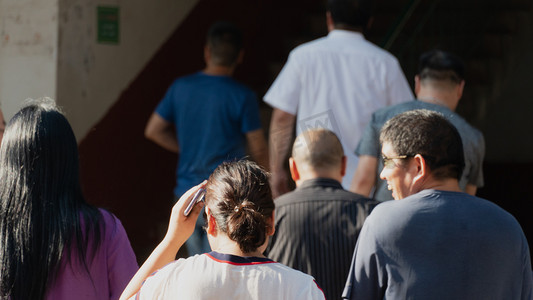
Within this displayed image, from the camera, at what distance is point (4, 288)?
8.59ft

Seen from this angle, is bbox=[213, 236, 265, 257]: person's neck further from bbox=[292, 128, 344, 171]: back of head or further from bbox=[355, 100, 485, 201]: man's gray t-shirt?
bbox=[355, 100, 485, 201]: man's gray t-shirt

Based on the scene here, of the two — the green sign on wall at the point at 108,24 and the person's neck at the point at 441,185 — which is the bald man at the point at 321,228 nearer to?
the person's neck at the point at 441,185

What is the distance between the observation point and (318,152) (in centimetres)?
374

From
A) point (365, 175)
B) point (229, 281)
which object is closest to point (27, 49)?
point (365, 175)

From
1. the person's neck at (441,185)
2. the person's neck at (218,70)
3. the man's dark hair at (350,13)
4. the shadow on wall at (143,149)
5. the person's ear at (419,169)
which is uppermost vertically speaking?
the man's dark hair at (350,13)

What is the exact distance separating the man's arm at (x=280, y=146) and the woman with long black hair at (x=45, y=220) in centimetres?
207

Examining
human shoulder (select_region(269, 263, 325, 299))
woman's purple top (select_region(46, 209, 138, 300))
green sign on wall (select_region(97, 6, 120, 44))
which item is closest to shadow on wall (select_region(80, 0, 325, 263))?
green sign on wall (select_region(97, 6, 120, 44))

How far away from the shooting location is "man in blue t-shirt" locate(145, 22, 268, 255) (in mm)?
5066

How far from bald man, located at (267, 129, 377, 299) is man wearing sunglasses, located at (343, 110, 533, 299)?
709 millimetres

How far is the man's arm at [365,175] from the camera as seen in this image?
4.25 meters

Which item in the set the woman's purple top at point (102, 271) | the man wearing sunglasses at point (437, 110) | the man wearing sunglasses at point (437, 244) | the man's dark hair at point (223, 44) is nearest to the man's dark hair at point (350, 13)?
the man wearing sunglasses at point (437, 110)

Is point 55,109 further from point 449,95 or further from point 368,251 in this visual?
point 449,95

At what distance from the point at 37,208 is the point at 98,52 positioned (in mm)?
3319

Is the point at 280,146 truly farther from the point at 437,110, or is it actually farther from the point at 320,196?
the point at 320,196
